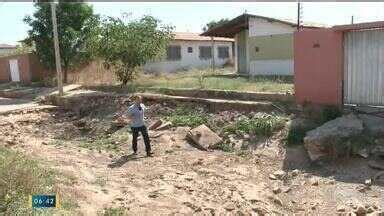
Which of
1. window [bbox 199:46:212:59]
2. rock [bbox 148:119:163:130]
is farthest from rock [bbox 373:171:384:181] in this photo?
window [bbox 199:46:212:59]

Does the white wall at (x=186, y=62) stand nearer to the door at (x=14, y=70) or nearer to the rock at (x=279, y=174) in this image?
the door at (x=14, y=70)

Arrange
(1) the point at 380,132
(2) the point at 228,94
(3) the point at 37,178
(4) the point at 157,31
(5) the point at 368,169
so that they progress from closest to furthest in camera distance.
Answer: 1. (3) the point at 37,178
2. (5) the point at 368,169
3. (1) the point at 380,132
4. (2) the point at 228,94
5. (4) the point at 157,31

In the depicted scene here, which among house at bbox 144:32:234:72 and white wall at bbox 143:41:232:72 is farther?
house at bbox 144:32:234:72

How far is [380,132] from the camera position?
8.93m

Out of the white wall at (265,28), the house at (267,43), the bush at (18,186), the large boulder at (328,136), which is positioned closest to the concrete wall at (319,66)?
the large boulder at (328,136)

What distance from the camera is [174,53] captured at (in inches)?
1165

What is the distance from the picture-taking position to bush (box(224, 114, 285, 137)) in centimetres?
1030

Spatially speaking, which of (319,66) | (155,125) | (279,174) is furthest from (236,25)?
(279,174)

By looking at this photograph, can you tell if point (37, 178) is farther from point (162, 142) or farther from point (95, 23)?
point (95, 23)

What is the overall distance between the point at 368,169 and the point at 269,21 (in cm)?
1399

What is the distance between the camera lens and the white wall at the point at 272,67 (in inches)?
820

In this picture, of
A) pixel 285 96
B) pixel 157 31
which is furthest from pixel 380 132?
pixel 157 31

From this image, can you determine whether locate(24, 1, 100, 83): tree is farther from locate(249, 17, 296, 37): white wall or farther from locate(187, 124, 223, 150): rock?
locate(187, 124, 223, 150): rock

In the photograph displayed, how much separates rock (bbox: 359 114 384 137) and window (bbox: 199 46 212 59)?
22895 mm
